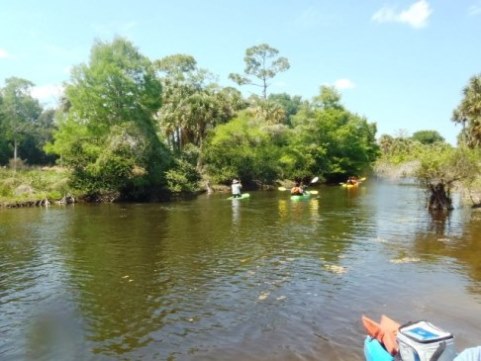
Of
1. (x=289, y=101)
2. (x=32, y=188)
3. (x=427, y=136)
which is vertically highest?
(x=289, y=101)

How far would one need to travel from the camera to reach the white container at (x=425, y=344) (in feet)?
18.6

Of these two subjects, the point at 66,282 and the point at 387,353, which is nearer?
the point at 387,353

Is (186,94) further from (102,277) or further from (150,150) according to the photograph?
(102,277)

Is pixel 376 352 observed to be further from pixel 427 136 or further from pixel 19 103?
pixel 427 136

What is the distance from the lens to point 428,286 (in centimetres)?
1220

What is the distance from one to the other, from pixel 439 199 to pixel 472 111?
25635 mm

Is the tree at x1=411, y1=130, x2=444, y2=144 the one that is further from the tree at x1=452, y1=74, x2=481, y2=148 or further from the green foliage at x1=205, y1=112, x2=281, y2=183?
the green foliage at x1=205, y1=112, x2=281, y2=183

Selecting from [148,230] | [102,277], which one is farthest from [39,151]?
[102,277]

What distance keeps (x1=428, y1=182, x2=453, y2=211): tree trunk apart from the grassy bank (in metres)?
26.2

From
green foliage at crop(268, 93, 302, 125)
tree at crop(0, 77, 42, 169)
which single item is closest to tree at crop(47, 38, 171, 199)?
tree at crop(0, 77, 42, 169)

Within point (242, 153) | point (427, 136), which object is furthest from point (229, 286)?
point (427, 136)

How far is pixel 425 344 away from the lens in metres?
5.69

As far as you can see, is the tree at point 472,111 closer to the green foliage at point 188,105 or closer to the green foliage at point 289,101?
the green foliage at point 188,105

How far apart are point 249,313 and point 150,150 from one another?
31.4 meters
